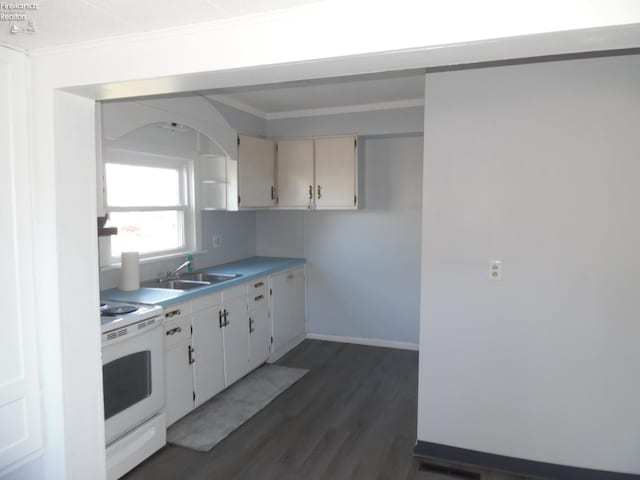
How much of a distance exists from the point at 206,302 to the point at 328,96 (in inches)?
83.9

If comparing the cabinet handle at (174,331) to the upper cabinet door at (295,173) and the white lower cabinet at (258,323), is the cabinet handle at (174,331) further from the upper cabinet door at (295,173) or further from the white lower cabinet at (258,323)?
the upper cabinet door at (295,173)

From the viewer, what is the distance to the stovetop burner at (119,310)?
2525mm

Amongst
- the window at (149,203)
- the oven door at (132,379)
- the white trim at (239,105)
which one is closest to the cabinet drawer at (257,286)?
the window at (149,203)

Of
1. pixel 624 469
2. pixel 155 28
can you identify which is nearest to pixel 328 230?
pixel 624 469

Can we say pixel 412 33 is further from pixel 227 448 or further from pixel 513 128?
pixel 227 448

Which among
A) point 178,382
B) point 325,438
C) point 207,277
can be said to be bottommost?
point 325,438

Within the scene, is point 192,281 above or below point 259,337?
above

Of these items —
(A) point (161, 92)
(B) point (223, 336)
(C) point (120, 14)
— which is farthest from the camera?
(B) point (223, 336)

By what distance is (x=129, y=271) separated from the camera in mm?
3133

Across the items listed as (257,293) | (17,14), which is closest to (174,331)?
(257,293)

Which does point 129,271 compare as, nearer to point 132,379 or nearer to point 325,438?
point 132,379

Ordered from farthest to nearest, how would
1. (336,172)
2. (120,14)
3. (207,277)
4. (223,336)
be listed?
1. (336,172)
2. (207,277)
3. (223,336)
4. (120,14)

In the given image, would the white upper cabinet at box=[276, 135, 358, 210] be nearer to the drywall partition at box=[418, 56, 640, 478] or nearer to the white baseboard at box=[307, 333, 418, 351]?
the white baseboard at box=[307, 333, 418, 351]

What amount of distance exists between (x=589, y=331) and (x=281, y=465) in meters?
1.90
